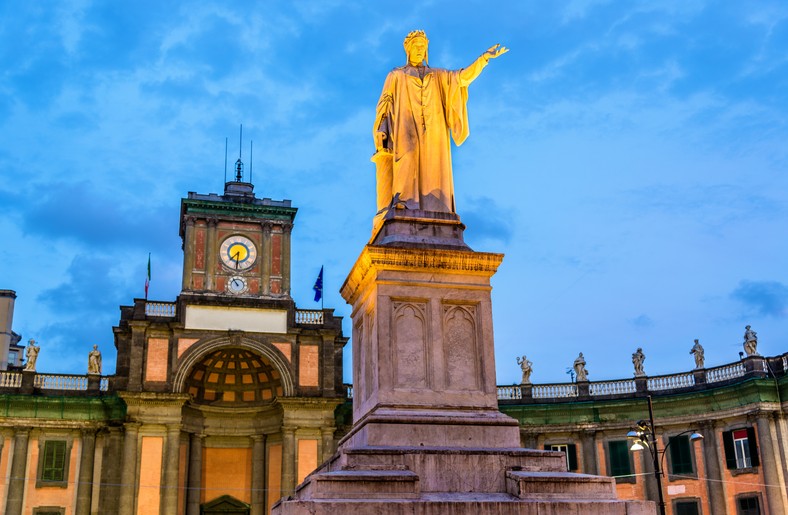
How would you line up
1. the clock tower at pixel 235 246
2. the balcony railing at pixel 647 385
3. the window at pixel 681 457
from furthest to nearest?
1. the clock tower at pixel 235 246
2. the window at pixel 681 457
3. the balcony railing at pixel 647 385

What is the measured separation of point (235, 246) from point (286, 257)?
246cm

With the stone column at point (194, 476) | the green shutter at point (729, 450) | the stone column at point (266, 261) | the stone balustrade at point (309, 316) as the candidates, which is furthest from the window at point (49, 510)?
the green shutter at point (729, 450)

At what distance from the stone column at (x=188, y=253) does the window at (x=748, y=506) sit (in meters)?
25.7

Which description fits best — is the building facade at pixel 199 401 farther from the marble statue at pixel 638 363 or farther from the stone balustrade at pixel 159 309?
the marble statue at pixel 638 363

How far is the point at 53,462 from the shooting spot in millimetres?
37812

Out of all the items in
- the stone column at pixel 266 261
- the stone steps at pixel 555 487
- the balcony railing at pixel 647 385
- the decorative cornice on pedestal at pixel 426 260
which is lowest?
the stone steps at pixel 555 487

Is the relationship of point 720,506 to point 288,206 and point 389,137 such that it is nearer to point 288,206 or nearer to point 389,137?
Answer: point 288,206

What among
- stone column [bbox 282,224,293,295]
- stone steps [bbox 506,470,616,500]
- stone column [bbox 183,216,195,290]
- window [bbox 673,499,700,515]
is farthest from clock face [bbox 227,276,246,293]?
stone steps [bbox 506,470,616,500]

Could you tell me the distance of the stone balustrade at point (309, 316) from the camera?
4088 cm

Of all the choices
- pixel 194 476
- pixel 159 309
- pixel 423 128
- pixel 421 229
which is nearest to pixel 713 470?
pixel 194 476

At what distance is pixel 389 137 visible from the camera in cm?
1150

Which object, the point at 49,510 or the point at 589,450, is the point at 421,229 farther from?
the point at 589,450

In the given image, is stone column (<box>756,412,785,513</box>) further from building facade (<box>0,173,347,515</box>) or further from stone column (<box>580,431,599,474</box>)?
building facade (<box>0,173,347,515</box>)

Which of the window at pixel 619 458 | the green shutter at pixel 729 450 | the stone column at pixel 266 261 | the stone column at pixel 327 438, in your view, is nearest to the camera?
the green shutter at pixel 729 450
